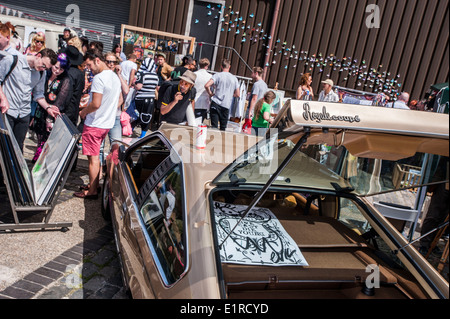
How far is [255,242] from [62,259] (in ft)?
6.42

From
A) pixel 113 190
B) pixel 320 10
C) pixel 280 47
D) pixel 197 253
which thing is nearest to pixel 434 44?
pixel 320 10

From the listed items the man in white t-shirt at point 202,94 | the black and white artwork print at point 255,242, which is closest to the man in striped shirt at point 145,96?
the man in white t-shirt at point 202,94

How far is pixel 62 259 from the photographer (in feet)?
11.8

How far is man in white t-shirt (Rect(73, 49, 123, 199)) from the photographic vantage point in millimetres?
4688

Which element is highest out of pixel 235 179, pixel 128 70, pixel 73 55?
pixel 73 55

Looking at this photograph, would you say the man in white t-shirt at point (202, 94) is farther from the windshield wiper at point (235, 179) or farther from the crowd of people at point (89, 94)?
the windshield wiper at point (235, 179)

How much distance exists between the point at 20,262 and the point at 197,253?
6.95ft

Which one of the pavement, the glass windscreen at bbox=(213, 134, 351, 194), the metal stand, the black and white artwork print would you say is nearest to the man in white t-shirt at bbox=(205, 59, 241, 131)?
the pavement

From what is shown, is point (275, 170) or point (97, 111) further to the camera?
point (97, 111)

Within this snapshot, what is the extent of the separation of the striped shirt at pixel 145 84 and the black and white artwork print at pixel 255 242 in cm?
486

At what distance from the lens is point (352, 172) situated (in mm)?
2877

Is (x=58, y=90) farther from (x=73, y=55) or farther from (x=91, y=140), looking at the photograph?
(x=91, y=140)

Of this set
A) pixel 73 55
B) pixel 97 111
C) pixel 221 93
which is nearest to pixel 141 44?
pixel 221 93
